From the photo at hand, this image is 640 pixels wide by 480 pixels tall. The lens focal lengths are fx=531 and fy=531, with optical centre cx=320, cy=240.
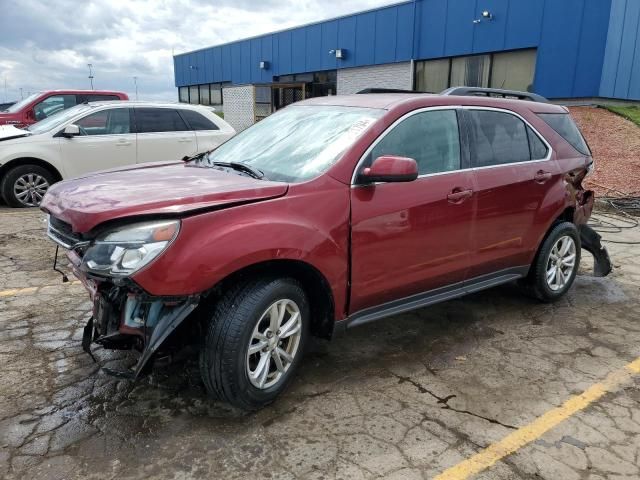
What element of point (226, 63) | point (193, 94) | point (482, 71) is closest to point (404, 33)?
point (482, 71)

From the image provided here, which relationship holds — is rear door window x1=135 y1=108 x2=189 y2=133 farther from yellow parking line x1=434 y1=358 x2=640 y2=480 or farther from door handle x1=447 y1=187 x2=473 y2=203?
yellow parking line x1=434 y1=358 x2=640 y2=480

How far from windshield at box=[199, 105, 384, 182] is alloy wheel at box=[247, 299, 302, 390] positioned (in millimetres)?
792

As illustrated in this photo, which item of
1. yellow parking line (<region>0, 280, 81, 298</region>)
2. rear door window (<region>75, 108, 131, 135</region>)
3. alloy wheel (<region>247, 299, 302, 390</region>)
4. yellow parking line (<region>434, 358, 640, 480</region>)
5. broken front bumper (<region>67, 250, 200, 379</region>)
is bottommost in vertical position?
yellow parking line (<region>434, 358, 640, 480</region>)

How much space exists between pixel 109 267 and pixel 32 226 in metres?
5.27

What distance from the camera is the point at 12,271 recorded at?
17.3ft

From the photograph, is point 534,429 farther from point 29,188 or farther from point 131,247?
point 29,188

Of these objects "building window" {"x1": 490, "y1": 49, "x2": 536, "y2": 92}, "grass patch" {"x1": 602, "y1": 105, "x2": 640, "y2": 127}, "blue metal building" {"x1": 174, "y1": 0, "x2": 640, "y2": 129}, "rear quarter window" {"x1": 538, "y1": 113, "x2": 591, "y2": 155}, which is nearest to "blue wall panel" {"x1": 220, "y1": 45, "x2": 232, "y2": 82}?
"blue metal building" {"x1": 174, "y1": 0, "x2": 640, "y2": 129}

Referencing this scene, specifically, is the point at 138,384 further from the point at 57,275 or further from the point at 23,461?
the point at 57,275

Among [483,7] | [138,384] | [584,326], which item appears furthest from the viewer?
[483,7]

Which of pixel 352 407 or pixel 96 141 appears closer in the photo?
pixel 352 407

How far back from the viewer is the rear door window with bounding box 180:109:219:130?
9000 mm

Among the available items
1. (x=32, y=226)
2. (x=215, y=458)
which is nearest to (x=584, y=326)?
(x=215, y=458)

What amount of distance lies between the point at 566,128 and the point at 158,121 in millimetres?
6394

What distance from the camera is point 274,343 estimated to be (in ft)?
9.70
